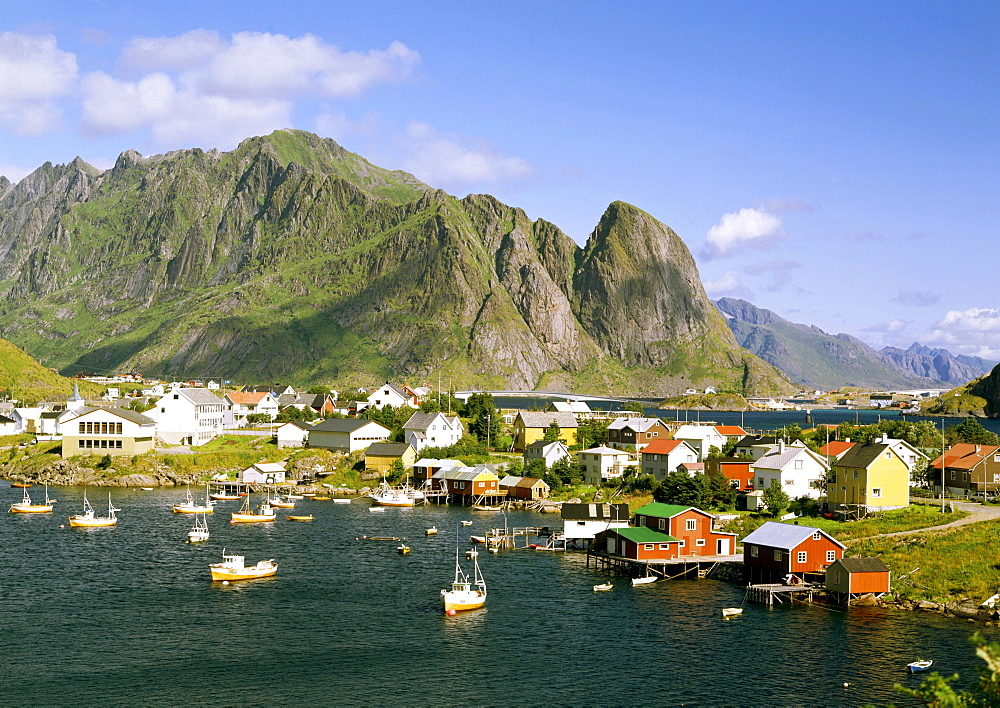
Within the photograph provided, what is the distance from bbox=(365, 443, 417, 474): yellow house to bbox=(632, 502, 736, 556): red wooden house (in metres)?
54.4

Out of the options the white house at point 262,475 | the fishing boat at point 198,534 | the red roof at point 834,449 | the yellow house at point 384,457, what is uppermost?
the red roof at point 834,449

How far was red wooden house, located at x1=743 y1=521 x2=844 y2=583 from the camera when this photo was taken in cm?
6669

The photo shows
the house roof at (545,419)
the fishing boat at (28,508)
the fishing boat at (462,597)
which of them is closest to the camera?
the fishing boat at (462,597)

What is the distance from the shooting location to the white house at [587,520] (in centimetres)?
8462

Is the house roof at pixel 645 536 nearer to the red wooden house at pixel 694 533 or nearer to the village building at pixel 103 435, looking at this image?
the red wooden house at pixel 694 533

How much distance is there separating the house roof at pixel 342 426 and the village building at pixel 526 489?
3144 centimetres

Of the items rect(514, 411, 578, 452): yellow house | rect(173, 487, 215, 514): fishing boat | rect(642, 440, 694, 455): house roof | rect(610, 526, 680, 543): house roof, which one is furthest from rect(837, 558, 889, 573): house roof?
rect(514, 411, 578, 452): yellow house

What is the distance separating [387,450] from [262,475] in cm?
1682

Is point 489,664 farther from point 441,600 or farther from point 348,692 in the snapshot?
point 441,600

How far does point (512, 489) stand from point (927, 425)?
190 feet

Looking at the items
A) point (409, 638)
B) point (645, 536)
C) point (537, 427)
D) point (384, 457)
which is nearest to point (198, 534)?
point (409, 638)

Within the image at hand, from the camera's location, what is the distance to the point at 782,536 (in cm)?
6869

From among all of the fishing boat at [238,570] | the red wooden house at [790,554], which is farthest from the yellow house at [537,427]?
the fishing boat at [238,570]

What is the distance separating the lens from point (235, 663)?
49094mm
